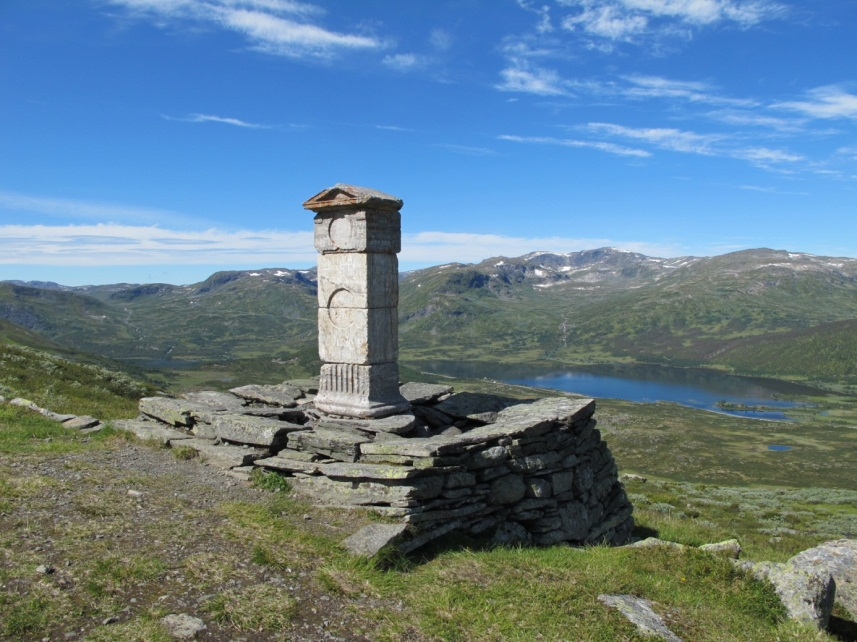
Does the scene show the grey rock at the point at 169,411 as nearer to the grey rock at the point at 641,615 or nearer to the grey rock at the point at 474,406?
the grey rock at the point at 474,406

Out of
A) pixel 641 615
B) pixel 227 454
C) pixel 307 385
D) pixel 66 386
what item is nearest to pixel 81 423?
pixel 227 454

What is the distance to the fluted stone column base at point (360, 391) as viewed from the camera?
15.3 metres

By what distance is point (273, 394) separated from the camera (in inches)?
704

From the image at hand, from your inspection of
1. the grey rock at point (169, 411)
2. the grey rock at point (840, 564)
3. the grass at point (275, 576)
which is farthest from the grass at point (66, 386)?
the grey rock at point (840, 564)

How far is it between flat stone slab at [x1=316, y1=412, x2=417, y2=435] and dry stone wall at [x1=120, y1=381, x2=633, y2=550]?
3 centimetres

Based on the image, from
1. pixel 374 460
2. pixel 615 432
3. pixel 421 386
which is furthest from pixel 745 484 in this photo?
pixel 374 460

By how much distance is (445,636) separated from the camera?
7.63 meters

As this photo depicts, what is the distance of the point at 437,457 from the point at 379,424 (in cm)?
286

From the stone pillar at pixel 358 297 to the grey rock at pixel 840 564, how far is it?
9.35 meters

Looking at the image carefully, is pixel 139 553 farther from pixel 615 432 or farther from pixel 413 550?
pixel 615 432

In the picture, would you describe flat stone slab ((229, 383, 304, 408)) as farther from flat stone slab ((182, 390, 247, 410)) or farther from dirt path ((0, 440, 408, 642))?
dirt path ((0, 440, 408, 642))

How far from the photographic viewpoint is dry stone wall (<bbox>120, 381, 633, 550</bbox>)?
11742 mm

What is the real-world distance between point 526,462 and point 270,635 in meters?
7.61

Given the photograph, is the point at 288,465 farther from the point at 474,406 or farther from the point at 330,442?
the point at 474,406
